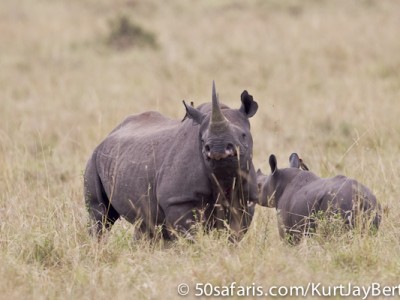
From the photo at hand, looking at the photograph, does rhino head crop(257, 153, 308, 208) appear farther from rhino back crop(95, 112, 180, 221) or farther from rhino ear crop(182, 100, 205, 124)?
rhino ear crop(182, 100, 205, 124)

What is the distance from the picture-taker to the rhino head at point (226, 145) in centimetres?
676

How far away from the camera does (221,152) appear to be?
6711 mm

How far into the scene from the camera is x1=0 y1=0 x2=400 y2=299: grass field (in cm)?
631

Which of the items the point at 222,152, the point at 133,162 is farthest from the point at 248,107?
the point at 133,162

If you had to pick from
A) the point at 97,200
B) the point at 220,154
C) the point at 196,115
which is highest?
the point at 196,115

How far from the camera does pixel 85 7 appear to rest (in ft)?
79.8

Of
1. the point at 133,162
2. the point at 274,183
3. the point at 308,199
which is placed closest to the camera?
the point at 308,199

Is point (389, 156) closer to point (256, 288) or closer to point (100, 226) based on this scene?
point (100, 226)

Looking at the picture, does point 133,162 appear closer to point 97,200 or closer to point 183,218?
point 97,200

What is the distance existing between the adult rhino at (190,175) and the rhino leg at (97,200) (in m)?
0.07

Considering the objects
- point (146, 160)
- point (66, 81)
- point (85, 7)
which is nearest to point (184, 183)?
point (146, 160)

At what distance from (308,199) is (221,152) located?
122 centimetres

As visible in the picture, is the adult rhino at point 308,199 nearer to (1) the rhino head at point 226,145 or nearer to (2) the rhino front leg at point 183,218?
(1) the rhino head at point 226,145

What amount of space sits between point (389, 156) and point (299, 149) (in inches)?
62.6
